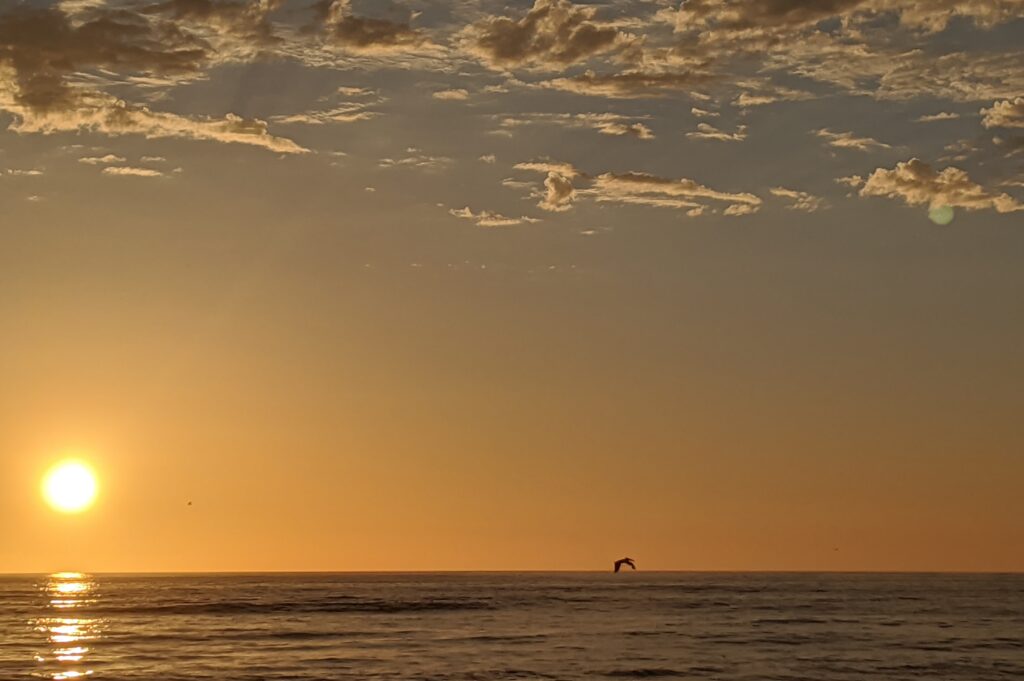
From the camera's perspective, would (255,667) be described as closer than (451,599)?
Yes

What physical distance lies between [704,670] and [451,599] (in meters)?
68.7

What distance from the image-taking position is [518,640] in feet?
A: 228

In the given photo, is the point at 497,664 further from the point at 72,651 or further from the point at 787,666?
the point at 72,651

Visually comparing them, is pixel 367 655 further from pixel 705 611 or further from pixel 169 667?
pixel 705 611

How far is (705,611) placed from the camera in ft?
318

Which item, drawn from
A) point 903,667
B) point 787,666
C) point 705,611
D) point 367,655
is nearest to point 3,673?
point 367,655

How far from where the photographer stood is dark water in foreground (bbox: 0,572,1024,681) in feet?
184

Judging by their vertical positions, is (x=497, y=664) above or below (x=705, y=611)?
below

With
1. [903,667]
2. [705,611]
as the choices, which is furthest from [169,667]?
[705,611]

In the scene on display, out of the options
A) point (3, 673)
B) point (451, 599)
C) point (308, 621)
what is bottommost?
point (3, 673)

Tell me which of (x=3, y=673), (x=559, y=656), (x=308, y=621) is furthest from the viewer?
(x=308, y=621)

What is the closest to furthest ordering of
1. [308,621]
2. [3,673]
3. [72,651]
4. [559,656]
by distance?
[3,673] → [559,656] → [72,651] → [308,621]

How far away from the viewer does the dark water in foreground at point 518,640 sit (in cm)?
5594

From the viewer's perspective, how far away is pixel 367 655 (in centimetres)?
6206
